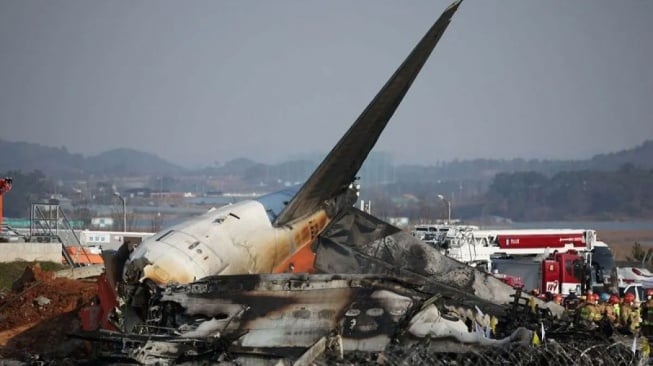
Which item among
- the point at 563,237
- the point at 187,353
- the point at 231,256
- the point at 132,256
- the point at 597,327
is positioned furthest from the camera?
the point at 563,237

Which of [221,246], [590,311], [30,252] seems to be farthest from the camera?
[30,252]

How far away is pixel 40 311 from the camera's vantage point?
27.2 meters

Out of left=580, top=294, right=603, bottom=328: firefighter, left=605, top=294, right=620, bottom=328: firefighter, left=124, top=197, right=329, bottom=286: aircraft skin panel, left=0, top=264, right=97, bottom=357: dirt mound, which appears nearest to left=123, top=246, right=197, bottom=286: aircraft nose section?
left=124, top=197, right=329, bottom=286: aircraft skin panel

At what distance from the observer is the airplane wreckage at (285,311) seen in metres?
13.6

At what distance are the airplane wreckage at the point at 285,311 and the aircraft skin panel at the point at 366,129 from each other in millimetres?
376

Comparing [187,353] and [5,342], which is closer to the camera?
[187,353]

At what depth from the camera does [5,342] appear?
24.4 metres

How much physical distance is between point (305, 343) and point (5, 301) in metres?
16.2

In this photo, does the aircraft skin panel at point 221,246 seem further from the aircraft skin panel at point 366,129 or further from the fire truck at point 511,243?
the fire truck at point 511,243

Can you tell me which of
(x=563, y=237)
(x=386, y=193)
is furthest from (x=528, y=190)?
(x=563, y=237)

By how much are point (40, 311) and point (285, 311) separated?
14408 mm

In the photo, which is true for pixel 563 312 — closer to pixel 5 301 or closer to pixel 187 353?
pixel 187 353

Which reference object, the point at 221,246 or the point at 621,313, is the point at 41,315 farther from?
the point at 621,313

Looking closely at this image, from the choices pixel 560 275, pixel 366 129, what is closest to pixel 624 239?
pixel 560 275
